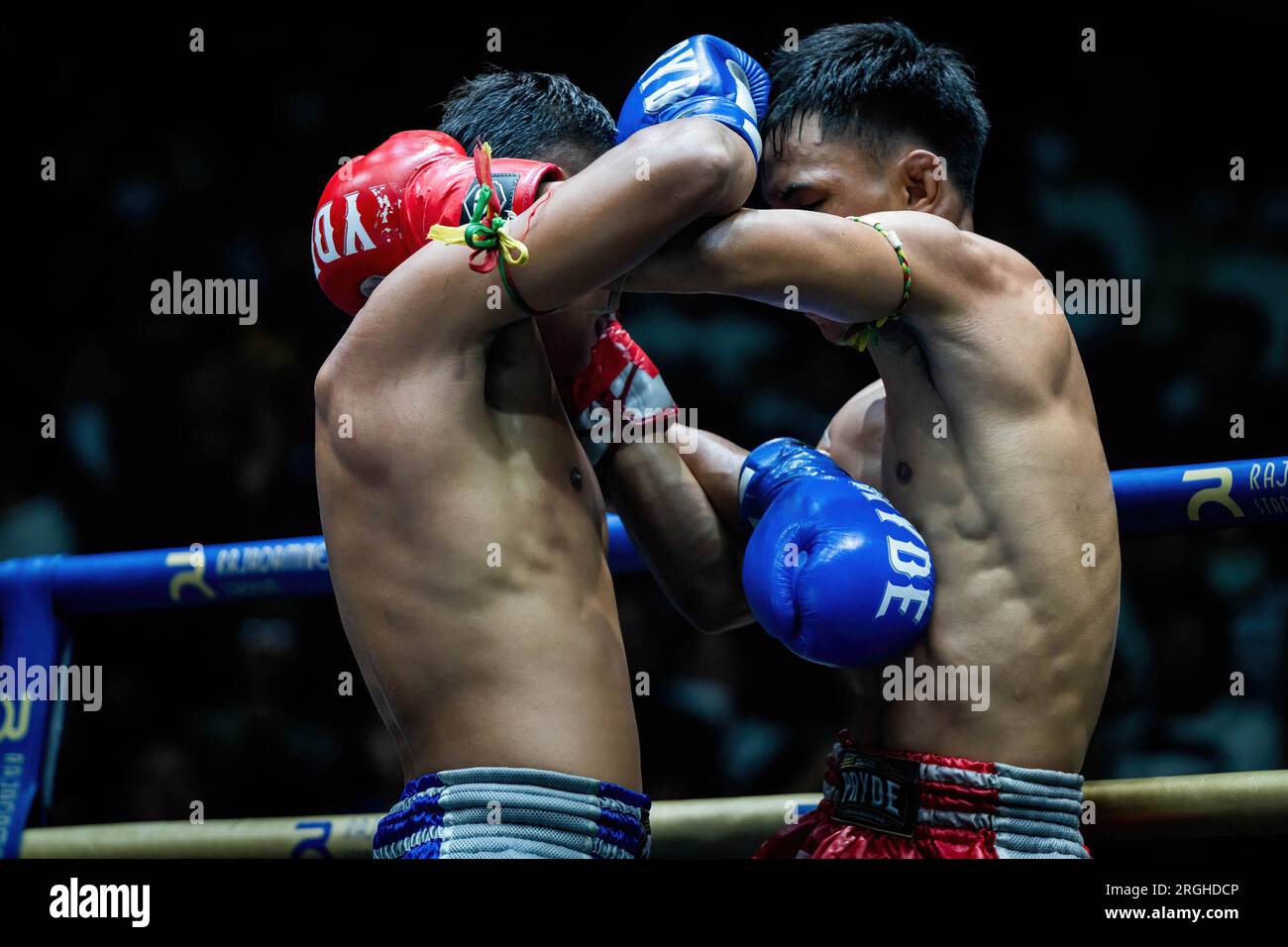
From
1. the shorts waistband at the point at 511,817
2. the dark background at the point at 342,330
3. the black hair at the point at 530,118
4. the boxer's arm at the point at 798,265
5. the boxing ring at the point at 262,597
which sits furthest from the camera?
the dark background at the point at 342,330

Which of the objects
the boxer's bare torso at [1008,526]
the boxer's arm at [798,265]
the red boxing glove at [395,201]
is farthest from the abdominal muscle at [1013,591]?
the red boxing glove at [395,201]

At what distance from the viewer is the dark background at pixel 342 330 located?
10.1 ft

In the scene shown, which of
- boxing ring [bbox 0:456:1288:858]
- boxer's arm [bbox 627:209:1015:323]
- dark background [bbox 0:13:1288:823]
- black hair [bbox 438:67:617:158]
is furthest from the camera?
dark background [bbox 0:13:1288:823]

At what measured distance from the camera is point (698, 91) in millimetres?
1405

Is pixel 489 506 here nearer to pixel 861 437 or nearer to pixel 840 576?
pixel 840 576

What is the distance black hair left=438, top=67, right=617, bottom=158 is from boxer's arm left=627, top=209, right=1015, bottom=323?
314 millimetres

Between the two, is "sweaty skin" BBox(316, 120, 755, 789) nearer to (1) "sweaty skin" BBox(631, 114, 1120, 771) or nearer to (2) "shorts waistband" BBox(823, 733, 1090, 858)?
(1) "sweaty skin" BBox(631, 114, 1120, 771)

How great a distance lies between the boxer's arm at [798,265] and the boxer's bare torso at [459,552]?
19 centimetres

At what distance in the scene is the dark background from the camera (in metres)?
3.07

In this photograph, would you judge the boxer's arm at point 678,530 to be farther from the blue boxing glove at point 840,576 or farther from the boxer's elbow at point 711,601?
the blue boxing glove at point 840,576

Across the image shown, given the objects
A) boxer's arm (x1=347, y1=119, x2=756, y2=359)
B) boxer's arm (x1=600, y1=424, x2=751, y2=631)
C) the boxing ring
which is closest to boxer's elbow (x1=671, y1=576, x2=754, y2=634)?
boxer's arm (x1=600, y1=424, x2=751, y2=631)
